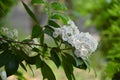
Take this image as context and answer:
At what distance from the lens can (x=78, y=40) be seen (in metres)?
1.60

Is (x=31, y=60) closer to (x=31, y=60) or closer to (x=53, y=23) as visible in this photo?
(x=31, y=60)

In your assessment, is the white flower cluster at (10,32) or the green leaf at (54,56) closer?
the green leaf at (54,56)

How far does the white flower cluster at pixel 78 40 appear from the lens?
1.59m

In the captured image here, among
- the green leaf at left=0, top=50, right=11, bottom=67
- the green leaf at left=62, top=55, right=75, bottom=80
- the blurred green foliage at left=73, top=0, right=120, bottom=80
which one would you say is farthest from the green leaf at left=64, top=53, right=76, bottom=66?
the blurred green foliage at left=73, top=0, right=120, bottom=80

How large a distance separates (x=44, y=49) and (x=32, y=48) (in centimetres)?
7

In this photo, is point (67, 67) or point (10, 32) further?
point (10, 32)

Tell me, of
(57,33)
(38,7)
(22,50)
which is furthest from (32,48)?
(38,7)

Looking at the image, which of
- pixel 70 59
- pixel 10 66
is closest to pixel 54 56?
pixel 70 59

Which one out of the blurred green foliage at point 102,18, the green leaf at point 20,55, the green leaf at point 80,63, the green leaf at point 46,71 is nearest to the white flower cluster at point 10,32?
the green leaf at point 20,55

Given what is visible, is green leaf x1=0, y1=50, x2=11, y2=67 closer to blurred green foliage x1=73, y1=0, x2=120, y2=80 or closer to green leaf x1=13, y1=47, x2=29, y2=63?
green leaf x1=13, y1=47, x2=29, y2=63

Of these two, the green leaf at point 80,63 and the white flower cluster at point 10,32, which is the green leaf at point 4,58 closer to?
the white flower cluster at point 10,32

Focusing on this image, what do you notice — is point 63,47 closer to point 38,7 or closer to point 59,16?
point 59,16

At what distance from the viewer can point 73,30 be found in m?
1.64

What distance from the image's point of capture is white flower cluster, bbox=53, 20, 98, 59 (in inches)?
62.7
